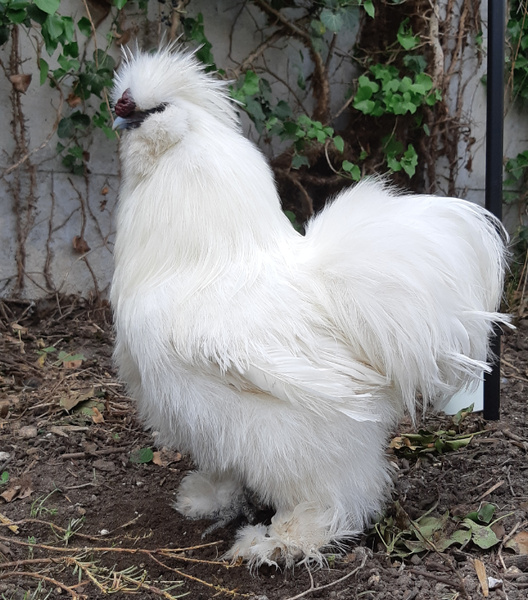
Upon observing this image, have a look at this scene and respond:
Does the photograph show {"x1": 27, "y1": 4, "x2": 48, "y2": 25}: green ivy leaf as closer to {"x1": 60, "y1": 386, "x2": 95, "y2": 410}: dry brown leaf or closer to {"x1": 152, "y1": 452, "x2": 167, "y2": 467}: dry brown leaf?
{"x1": 60, "y1": 386, "x2": 95, "y2": 410}: dry brown leaf

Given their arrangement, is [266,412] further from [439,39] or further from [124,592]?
[439,39]

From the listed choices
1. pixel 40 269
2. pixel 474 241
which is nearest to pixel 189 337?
pixel 474 241

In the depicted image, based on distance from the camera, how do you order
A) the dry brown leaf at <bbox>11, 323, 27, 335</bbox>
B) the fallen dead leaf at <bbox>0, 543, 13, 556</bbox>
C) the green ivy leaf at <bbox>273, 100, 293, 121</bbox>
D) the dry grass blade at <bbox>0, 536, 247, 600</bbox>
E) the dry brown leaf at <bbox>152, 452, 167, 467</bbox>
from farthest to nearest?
the green ivy leaf at <bbox>273, 100, 293, 121</bbox> < the dry brown leaf at <bbox>11, 323, 27, 335</bbox> < the dry brown leaf at <bbox>152, 452, 167, 467</bbox> < the fallen dead leaf at <bbox>0, 543, 13, 556</bbox> < the dry grass blade at <bbox>0, 536, 247, 600</bbox>

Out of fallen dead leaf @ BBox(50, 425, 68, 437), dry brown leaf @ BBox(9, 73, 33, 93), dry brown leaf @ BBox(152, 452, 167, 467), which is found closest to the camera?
dry brown leaf @ BBox(152, 452, 167, 467)

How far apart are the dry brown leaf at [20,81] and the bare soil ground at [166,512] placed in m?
1.80

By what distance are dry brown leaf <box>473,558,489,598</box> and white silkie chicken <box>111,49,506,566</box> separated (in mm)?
400

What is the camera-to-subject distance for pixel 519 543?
2080 millimetres

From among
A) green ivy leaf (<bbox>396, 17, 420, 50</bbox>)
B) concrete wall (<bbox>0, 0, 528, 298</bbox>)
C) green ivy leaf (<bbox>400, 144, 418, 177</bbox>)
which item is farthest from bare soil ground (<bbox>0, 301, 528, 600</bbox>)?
green ivy leaf (<bbox>396, 17, 420, 50</bbox>)

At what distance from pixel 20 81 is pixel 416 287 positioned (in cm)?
328

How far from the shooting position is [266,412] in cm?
192

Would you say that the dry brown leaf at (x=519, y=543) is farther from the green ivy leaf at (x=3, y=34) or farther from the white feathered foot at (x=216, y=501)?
the green ivy leaf at (x=3, y=34)

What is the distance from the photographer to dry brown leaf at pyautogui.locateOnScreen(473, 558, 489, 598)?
186 cm

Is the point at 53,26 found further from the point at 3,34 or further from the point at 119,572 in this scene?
the point at 119,572

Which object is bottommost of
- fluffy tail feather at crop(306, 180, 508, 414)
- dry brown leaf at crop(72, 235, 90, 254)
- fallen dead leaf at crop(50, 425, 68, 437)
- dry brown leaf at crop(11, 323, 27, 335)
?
fallen dead leaf at crop(50, 425, 68, 437)
